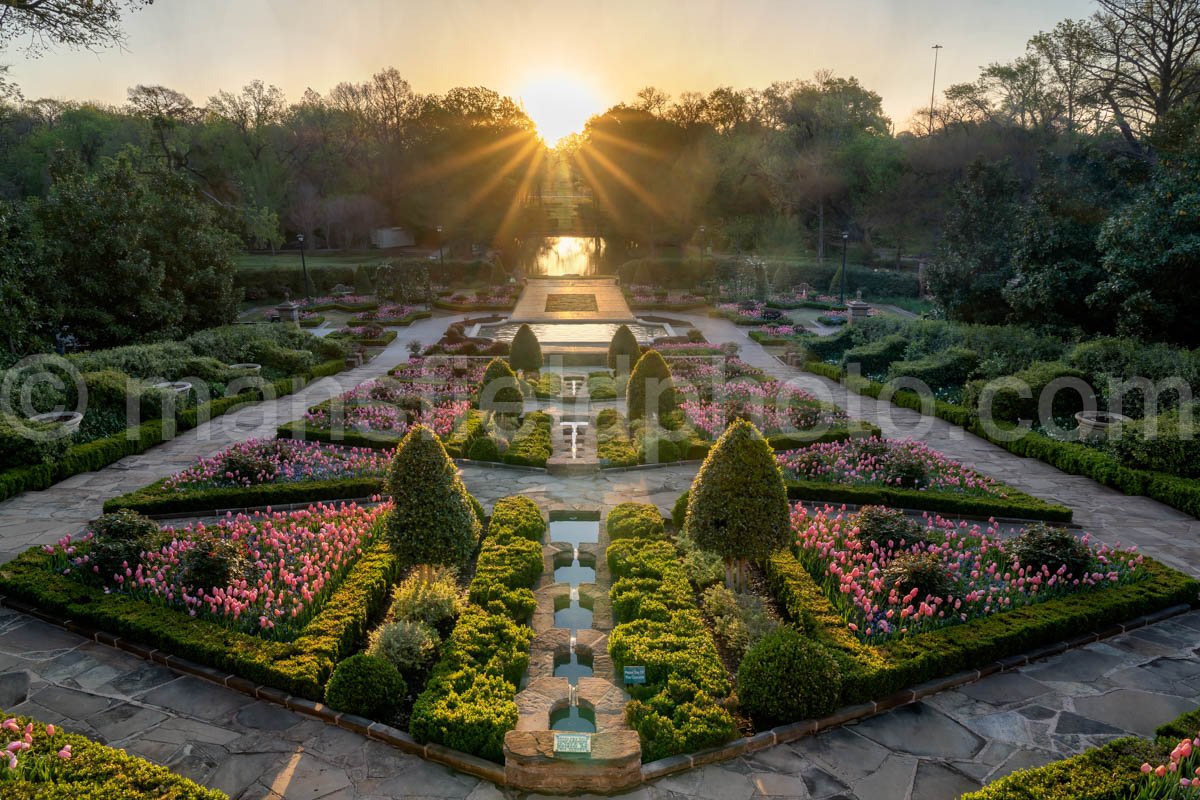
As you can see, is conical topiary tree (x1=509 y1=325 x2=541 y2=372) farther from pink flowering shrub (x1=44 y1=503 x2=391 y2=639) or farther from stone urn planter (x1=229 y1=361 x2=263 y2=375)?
pink flowering shrub (x1=44 y1=503 x2=391 y2=639)

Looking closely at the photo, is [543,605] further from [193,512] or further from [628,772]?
[193,512]

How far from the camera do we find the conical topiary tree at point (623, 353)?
69.3ft

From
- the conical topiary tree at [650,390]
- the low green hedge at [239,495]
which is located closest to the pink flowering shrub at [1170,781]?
the low green hedge at [239,495]

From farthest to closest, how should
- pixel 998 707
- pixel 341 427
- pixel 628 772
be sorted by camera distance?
1. pixel 341 427
2. pixel 998 707
3. pixel 628 772

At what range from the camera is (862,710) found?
7031 mm

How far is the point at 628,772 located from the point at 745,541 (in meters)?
3.17

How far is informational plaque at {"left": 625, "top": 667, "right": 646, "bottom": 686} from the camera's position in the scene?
A: 7.15 metres

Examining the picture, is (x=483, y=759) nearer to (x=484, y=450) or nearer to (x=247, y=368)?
(x=484, y=450)

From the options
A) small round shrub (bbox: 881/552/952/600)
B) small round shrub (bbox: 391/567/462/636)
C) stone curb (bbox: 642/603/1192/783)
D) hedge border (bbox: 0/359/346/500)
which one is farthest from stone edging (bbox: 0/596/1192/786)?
hedge border (bbox: 0/359/346/500)

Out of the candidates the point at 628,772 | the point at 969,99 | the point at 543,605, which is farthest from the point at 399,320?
the point at 969,99

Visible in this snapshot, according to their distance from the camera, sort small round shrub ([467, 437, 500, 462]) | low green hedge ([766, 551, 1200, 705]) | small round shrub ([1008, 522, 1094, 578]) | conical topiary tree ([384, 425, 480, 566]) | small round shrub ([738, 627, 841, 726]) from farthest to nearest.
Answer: small round shrub ([467, 437, 500, 462])
small round shrub ([1008, 522, 1094, 578])
conical topiary tree ([384, 425, 480, 566])
low green hedge ([766, 551, 1200, 705])
small round shrub ([738, 627, 841, 726])

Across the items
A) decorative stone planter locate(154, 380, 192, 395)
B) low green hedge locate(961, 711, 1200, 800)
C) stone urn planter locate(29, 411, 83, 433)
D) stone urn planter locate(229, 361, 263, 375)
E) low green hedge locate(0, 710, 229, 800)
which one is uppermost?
stone urn planter locate(229, 361, 263, 375)

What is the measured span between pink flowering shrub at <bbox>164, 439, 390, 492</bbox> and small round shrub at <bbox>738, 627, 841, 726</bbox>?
7.78 m

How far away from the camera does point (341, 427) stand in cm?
1562
